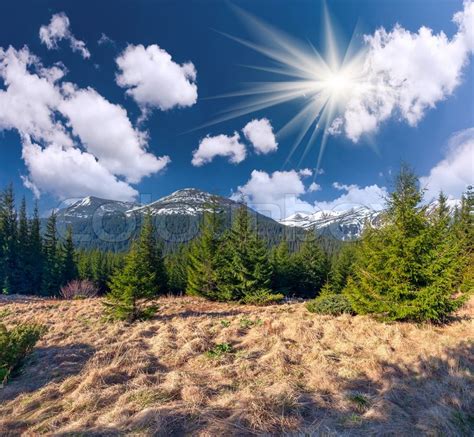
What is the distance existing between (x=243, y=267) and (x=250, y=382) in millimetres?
18447

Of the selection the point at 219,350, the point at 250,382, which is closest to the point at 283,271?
the point at 219,350

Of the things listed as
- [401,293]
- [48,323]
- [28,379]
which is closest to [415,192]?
[401,293]

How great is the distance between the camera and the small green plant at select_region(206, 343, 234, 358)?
7219 mm

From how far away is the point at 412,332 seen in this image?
853cm

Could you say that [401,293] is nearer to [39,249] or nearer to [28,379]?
[28,379]

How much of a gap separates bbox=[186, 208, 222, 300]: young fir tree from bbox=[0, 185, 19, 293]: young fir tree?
112ft

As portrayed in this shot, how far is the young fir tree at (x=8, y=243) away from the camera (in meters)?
40.9

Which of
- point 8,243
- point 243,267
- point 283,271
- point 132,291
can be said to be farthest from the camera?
point 8,243

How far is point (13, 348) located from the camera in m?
6.42

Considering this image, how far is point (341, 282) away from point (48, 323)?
36.3 m

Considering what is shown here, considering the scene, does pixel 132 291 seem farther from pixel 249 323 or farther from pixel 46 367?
pixel 249 323

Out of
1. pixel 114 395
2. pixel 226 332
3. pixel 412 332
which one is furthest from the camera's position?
pixel 226 332

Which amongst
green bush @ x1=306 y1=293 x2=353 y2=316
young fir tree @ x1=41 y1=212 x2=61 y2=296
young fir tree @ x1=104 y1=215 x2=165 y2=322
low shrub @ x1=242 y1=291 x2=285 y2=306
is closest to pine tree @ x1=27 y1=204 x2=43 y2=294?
young fir tree @ x1=41 y1=212 x2=61 y2=296

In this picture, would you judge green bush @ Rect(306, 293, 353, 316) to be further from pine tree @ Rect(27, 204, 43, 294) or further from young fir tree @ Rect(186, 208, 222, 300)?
pine tree @ Rect(27, 204, 43, 294)
